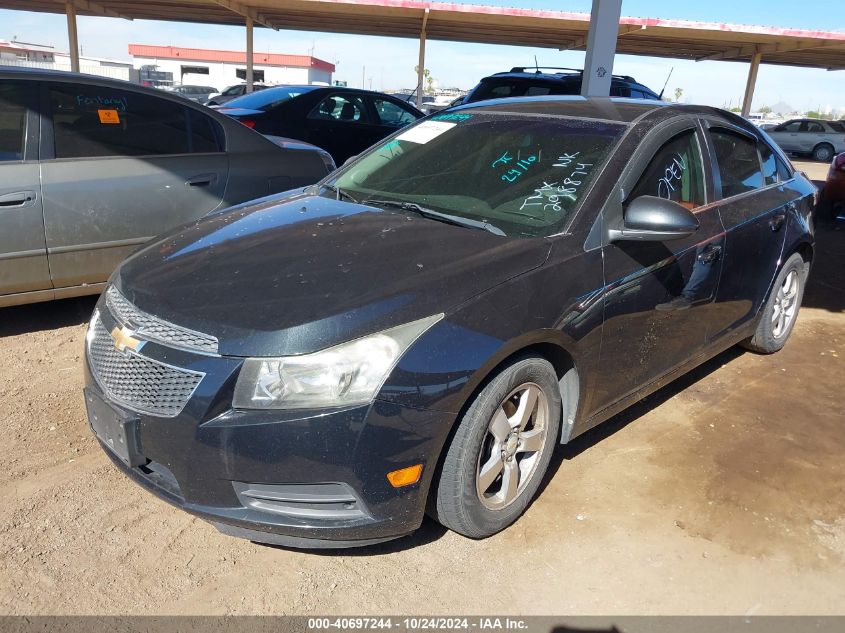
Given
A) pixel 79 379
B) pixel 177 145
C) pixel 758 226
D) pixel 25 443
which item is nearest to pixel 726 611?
pixel 758 226

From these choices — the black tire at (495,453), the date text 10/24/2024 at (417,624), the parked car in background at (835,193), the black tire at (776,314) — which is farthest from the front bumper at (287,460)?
the parked car in background at (835,193)

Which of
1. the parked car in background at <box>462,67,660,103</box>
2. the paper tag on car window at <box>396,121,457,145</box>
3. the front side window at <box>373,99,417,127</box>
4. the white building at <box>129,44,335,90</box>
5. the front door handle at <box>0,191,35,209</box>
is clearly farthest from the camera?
the white building at <box>129,44,335,90</box>

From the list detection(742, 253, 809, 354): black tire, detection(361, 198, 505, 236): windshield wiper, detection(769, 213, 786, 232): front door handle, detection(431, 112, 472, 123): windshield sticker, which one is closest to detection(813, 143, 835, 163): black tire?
detection(742, 253, 809, 354): black tire

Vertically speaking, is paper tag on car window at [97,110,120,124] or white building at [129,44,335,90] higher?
paper tag on car window at [97,110,120,124]

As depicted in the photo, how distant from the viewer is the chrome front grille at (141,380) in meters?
2.32

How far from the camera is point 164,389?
2361 millimetres

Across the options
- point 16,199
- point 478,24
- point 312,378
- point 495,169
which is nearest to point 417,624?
point 312,378

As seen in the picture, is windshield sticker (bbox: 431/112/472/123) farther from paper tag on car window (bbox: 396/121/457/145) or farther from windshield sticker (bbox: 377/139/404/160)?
windshield sticker (bbox: 377/139/404/160)

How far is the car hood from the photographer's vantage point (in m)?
2.31

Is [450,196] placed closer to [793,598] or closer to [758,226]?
[758,226]

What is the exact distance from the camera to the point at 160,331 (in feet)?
8.02

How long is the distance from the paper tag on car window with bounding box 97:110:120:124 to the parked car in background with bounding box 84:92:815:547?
1746 millimetres

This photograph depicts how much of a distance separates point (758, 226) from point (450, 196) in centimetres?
189

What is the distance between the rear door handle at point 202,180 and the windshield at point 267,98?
14.4 ft
